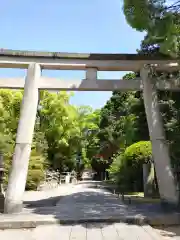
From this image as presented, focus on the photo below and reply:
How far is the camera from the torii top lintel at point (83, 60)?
8758 millimetres

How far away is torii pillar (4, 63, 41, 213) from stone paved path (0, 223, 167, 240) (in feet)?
5.49

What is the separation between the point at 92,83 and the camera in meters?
8.97

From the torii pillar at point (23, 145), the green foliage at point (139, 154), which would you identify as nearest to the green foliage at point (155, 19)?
the torii pillar at point (23, 145)

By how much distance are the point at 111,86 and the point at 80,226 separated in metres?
4.69

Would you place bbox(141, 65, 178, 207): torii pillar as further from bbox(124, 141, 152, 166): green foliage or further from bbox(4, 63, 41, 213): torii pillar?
bbox(124, 141, 152, 166): green foliage

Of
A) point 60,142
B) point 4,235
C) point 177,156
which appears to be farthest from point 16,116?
point 4,235

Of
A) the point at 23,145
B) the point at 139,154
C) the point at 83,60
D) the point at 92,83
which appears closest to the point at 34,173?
the point at 139,154

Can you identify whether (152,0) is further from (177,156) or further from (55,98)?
(55,98)

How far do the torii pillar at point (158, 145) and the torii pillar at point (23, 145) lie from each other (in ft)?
12.1

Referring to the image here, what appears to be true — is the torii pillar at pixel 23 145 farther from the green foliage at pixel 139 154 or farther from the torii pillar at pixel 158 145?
→ the green foliage at pixel 139 154

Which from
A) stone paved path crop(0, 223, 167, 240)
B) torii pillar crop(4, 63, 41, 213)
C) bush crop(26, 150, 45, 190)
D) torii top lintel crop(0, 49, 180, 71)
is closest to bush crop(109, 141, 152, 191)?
bush crop(26, 150, 45, 190)

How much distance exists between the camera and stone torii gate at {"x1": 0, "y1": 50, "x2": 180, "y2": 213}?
820 cm

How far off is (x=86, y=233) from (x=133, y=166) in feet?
27.1

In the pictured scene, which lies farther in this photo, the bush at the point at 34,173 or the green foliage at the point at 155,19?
the bush at the point at 34,173
